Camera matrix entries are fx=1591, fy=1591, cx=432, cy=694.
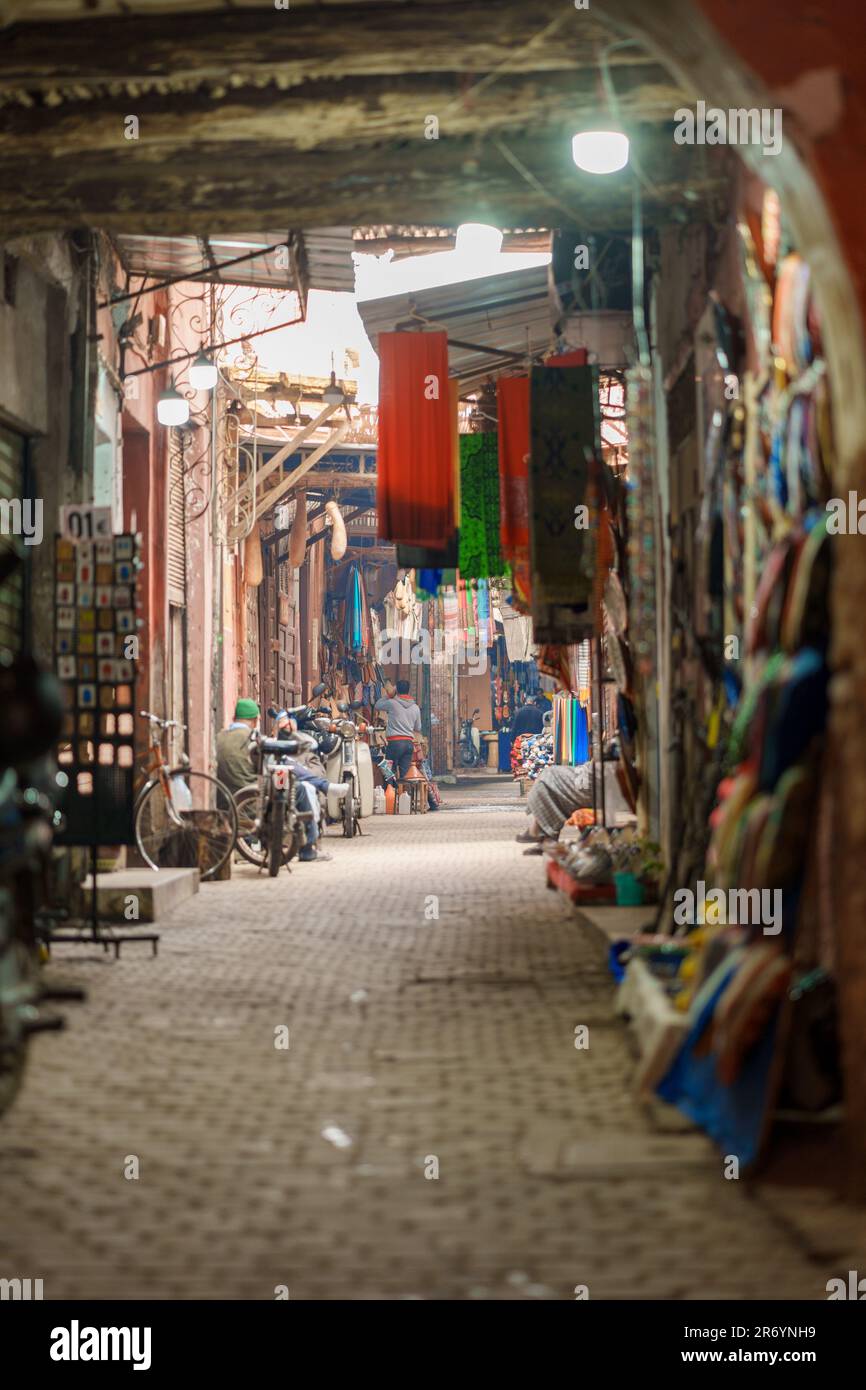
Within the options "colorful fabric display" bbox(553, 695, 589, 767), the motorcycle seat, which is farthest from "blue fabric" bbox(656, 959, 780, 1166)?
"colorful fabric display" bbox(553, 695, 589, 767)

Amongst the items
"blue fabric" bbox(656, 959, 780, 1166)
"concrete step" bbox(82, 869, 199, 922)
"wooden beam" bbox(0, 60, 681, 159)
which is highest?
"wooden beam" bbox(0, 60, 681, 159)

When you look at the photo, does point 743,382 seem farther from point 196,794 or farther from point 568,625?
point 196,794

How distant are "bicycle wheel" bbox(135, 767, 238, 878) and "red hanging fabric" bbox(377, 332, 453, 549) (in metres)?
2.95

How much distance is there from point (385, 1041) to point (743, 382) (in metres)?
3.33

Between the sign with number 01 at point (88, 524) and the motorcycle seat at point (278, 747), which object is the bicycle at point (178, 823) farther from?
the sign with number 01 at point (88, 524)

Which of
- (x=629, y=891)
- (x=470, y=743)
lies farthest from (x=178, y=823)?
(x=470, y=743)

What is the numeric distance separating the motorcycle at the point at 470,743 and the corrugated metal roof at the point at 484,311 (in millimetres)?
28362

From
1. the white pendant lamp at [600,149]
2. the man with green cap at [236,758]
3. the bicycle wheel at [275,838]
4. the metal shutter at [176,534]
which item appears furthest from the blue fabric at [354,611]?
the white pendant lamp at [600,149]

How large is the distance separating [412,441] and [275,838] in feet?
13.0

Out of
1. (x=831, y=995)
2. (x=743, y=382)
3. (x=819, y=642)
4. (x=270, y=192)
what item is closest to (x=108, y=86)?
(x=270, y=192)

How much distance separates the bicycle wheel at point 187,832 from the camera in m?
14.1

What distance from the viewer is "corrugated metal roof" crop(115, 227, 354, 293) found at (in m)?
13.9

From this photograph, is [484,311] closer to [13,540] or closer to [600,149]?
[13,540]

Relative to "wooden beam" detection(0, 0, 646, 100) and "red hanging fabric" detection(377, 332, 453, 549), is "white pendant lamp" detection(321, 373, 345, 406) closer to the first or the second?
"red hanging fabric" detection(377, 332, 453, 549)
